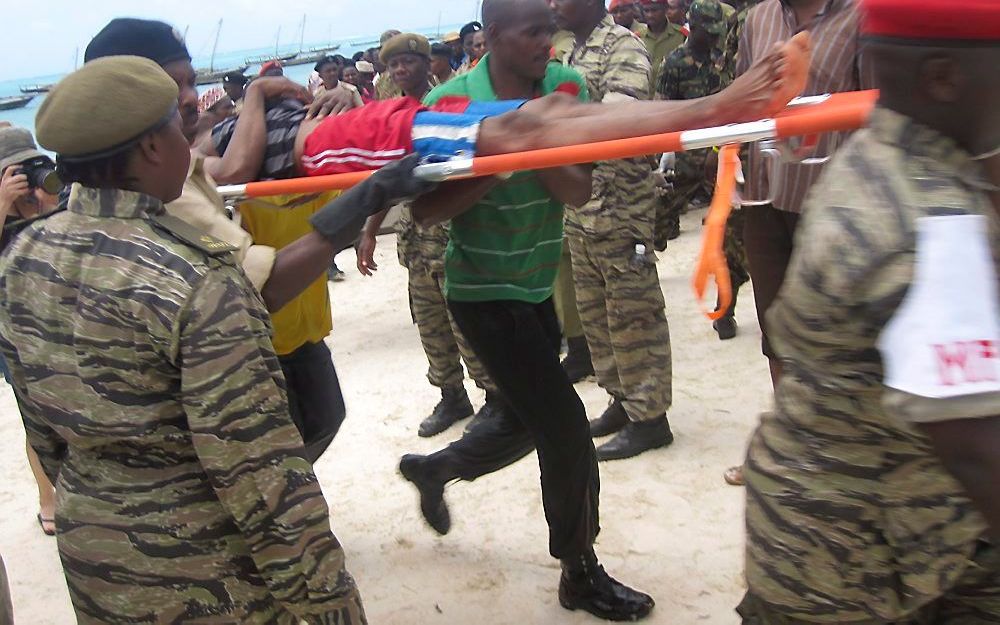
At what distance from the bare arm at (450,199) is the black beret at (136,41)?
734 mm

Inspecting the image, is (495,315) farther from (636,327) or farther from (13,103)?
(13,103)

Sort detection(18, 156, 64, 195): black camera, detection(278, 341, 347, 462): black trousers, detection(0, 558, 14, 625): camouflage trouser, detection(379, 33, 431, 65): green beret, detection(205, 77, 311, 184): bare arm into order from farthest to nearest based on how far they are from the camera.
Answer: detection(379, 33, 431, 65): green beret → detection(18, 156, 64, 195): black camera → detection(278, 341, 347, 462): black trousers → detection(205, 77, 311, 184): bare arm → detection(0, 558, 14, 625): camouflage trouser

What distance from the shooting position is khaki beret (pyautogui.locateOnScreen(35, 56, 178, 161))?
1.54 m

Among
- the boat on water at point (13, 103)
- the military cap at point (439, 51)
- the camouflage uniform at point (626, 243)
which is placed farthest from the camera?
the boat on water at point (13, 103)

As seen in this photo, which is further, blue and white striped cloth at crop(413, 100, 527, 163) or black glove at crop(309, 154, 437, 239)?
blue and white striped cloth at crop(413, 100, 527, 163)

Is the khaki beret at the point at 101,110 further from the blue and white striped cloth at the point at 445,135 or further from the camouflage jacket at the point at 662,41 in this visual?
the camouflage jacket at the point at 662,41

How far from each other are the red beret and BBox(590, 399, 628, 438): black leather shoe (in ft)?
9.99

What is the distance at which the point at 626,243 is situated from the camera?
389 centimetres

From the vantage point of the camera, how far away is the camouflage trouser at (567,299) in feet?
16.0

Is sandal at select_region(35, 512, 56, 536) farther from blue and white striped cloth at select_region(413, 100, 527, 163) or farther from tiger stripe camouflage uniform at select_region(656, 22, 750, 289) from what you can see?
tiger stripe camouflage uniform at select_region(656, 22, 750, 289)

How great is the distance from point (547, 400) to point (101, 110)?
4.62ft

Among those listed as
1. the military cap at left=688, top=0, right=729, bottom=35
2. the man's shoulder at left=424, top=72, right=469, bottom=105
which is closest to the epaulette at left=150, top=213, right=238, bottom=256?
the man's shoulder at left=424, top=72, right=469, bottom=105

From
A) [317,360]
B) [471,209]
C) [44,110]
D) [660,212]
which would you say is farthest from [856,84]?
[660,212]

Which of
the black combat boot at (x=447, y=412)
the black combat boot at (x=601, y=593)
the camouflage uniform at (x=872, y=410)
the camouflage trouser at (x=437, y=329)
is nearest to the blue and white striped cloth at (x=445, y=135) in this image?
the camouflage uniform at (x=872, y=410)
